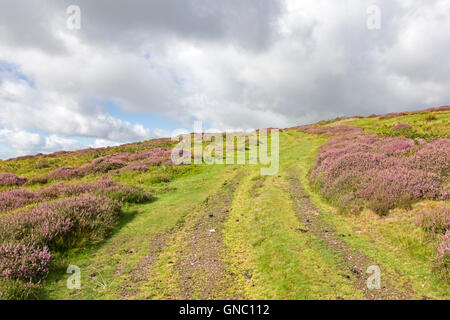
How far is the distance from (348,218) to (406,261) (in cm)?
342

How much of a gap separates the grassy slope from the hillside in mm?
40

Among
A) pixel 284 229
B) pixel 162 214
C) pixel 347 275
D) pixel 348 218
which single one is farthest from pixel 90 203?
pixel 348 218

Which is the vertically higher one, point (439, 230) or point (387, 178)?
point (387, 178)

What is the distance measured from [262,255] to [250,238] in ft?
4.53

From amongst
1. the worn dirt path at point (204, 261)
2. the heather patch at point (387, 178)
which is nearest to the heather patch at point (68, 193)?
the worn dirt path at point (204, 261)

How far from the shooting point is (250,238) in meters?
8.77

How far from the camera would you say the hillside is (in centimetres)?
584

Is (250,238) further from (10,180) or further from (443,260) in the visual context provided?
(10,180)

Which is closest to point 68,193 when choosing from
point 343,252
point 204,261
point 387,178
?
point 204,261

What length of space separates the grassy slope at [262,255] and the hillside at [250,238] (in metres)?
0.04

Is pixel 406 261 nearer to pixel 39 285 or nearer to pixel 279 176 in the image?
pixel 39 285

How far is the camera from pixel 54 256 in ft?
23.7
